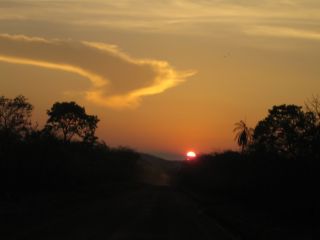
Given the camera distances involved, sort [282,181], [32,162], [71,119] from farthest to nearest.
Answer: [71,119], [32,162], [282,181]

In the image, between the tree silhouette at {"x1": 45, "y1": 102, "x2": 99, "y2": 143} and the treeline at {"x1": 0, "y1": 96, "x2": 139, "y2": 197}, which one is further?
the tree silhouette at {"x1": 45, "y1": 102, "x2": 99, "y2": 143}

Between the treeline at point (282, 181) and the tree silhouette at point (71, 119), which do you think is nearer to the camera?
the treeline at point (282, 181)

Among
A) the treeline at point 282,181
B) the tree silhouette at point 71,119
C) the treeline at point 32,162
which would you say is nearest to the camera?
the treeline at point 282,181

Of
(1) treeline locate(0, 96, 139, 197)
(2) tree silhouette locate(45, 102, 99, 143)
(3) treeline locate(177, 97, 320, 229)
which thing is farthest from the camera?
(2) tree silhouette locate(45, 102, 99, 143)

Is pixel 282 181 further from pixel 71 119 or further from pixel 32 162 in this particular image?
pixel 71 119

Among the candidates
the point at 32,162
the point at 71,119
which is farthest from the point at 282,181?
the point at 71,119

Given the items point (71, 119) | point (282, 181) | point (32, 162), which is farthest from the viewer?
point (71, 119)

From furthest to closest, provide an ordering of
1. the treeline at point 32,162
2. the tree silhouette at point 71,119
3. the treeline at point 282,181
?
the tree silhouette at point 71,119 < the treeline at point 32,162 < the treeline at point 282,181

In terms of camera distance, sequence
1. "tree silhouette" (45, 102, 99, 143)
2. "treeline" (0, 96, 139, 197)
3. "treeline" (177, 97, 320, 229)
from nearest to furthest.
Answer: "treeline" (177, 97, 320, 229) < "treeline" (0, 96, 139, 197) < "tree silhouette" (45, 102, 99, 143)

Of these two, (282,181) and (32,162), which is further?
(32,162)

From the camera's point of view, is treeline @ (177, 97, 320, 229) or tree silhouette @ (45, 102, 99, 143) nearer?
treeline @ (177, 97, 320, 229)

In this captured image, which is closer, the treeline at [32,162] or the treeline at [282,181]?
the treeline at [282,181]

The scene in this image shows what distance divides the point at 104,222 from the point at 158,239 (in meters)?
6.48

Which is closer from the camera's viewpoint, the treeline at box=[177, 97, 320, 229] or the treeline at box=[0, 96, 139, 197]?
the treeline at box=[177, 97, 320, 229]
